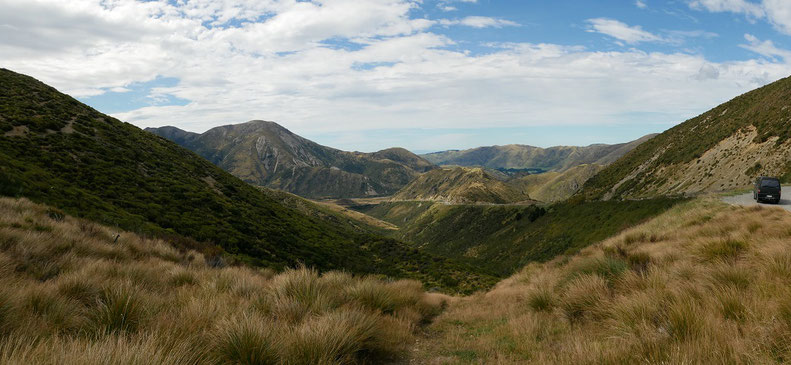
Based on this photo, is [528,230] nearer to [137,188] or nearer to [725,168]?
[725,168]

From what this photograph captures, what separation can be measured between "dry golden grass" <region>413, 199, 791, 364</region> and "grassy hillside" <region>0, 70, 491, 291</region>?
19.6m

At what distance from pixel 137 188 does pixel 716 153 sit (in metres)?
80.7

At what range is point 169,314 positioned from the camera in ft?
17.1

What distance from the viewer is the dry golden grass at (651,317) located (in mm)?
3805

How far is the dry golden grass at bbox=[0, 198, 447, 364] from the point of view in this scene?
351 cm

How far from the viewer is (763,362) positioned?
10.7ft

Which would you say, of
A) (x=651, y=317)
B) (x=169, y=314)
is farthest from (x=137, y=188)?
(x=651, y=317)

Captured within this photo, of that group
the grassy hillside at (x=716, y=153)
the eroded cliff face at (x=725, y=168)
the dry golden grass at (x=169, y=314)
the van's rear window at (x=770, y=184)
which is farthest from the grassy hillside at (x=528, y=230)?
the dry golden grass at (x=169, y=314)

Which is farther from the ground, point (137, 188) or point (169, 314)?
point (137, 188)

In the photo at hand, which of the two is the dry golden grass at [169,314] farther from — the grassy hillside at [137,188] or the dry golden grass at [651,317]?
the grassy hillside at [137,188]

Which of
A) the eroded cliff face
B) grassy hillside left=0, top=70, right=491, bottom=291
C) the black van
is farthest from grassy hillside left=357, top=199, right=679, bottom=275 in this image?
grassy hillside left=0, top=70, right=491, bottom=291

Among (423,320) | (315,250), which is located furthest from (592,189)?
(423,320)

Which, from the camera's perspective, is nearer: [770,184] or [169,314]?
[169,314]

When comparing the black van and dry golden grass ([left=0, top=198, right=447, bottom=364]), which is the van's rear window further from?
dry golden grass ([left=0, top=198, right=447, bottom=364])
